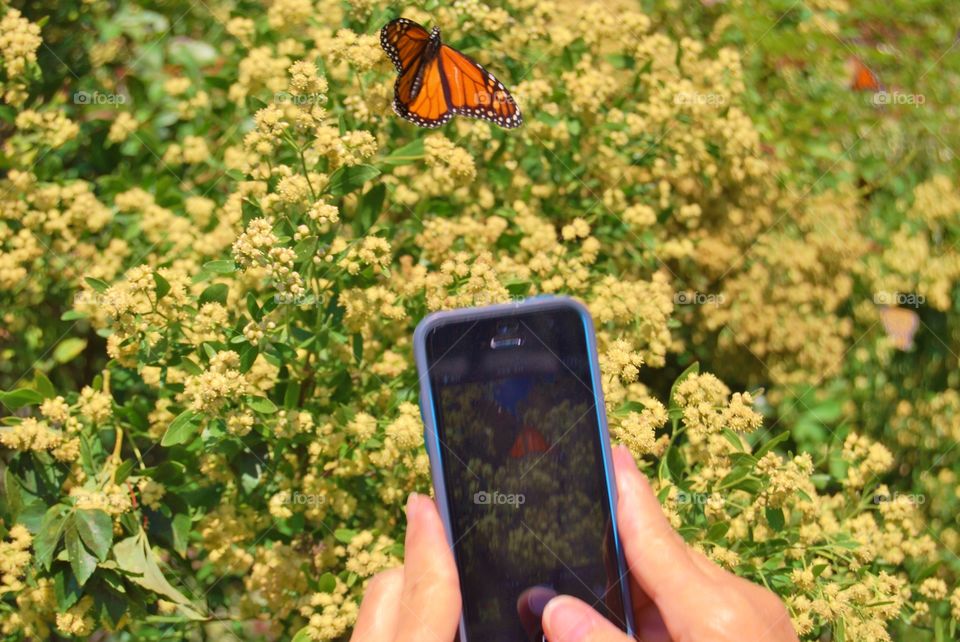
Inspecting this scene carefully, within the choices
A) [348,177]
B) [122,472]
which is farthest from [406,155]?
[122,472]

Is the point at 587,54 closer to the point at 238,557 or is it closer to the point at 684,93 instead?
the point at 684,93

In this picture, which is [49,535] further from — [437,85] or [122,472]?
[437,85]

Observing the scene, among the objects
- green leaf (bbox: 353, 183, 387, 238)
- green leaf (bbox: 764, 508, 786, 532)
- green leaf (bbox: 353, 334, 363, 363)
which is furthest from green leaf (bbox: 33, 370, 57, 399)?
green leaf (bbox: 764, 508, 786, 532)

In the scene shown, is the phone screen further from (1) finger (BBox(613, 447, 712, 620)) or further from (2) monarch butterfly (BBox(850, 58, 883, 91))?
(2) monarch butterfly (BBox(850, 58, 883, 91))

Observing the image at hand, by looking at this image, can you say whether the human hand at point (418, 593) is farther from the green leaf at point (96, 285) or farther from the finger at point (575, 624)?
the green leaf at point (96, 285)

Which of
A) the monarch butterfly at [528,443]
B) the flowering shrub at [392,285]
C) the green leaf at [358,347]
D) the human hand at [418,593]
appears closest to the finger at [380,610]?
the human hand at [418,593]

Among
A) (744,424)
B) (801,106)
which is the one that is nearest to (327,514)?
(744,424)
